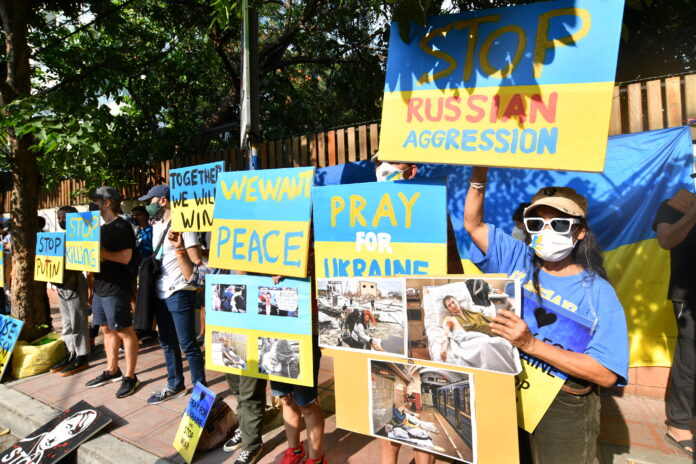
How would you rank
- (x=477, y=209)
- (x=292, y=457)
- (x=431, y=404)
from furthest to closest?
1. (x=292, y=457)
2. (x=477, y=209)
3. (x=431, y=404)

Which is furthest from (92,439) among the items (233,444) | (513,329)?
(513,329)

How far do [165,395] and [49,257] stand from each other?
2.25 m

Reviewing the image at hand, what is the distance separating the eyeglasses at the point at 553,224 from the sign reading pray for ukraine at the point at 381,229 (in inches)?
14.3

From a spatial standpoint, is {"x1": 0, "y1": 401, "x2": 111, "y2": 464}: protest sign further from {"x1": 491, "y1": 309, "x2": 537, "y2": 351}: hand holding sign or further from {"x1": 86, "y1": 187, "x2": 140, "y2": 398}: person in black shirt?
{"x1": 491, "y1": 309, "x2": 537, "y2": 351}: hand holding sign

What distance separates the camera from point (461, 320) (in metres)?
1.59

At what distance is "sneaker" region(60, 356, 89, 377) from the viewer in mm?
4594

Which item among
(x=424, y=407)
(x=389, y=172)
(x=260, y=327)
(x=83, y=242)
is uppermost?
(x=389, y=172)

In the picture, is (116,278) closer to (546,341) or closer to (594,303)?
(546,341)

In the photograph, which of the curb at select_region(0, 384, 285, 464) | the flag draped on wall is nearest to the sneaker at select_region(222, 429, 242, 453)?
the curb at select_region(0, 384, 285, 464)

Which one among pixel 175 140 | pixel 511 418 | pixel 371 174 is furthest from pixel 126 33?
pixel 511 418

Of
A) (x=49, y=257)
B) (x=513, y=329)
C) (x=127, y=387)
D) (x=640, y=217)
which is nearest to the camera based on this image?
(x=513, y=329)

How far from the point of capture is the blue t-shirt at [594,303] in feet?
4.90

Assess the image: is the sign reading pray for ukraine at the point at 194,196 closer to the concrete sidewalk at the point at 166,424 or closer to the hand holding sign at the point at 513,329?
the concrete sidewalk at the point at 166,424

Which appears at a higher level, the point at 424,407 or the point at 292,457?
the point at 424,407
